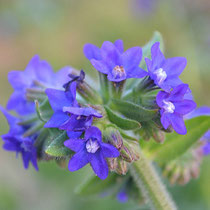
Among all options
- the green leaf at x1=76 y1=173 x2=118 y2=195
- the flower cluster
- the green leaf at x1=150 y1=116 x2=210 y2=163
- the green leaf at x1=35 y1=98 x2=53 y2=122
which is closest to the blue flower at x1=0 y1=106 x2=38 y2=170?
the flower cluster

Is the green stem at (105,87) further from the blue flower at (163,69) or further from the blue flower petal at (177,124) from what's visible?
the blue flower petal at (177,124)

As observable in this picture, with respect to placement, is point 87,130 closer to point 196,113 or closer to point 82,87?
point 82,87

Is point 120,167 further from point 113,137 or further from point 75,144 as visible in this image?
point 75,144

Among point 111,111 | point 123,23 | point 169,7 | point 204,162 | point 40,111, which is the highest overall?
point 40,111

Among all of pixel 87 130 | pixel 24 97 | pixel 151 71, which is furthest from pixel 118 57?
pixel 24 97

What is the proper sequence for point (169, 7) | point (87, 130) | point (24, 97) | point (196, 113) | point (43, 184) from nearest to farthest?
point (87, 130)
point (24, 97)
point (196, 113)
point (43, 184)
point (169, 7)

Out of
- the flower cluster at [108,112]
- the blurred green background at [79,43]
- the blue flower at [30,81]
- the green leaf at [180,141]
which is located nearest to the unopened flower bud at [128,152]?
the flower cluster at [108,112]
